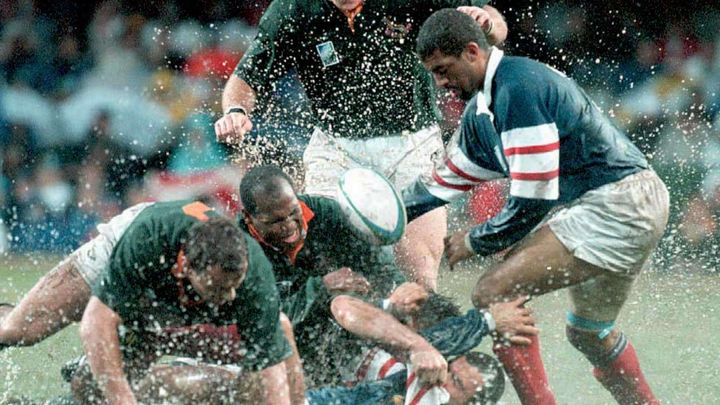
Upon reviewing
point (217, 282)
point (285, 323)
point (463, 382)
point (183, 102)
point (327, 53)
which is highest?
point (327, 53)

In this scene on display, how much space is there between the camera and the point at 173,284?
4.65 m

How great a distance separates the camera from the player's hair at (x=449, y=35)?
4918 millimetres

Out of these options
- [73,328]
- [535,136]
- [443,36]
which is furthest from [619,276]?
[73,328]

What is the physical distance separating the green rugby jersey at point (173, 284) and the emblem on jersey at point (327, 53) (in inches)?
65.5

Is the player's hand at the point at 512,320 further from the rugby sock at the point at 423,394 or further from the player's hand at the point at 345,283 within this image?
the player's hand at the point at 345,283

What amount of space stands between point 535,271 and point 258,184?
1.19m

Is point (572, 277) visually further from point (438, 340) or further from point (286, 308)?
point (286, 308)

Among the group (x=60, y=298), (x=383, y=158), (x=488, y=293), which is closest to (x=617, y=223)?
(x=488, y=293)

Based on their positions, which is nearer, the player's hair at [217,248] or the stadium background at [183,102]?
the player's hair at [217,248]

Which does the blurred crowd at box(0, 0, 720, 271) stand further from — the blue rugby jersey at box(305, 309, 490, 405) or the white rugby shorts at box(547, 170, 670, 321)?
the blue rugby jersey at box(305, 309, 490, 405)

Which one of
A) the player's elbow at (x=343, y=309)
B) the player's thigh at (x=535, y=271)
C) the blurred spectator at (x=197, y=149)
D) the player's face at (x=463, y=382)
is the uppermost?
the player's elbow at (x=343, y=309)

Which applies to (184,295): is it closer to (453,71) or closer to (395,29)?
(453,71)

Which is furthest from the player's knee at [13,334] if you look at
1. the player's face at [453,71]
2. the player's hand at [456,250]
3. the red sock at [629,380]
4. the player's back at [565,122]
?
the red sock at [629,380]

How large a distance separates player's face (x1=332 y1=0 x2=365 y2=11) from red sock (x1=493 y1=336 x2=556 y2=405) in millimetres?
1917
